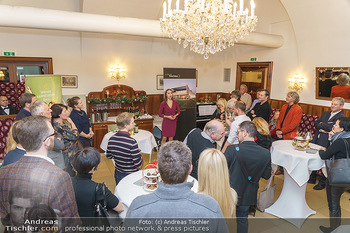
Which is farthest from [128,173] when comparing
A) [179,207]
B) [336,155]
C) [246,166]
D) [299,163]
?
[336,155]

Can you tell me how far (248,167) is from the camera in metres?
2.63

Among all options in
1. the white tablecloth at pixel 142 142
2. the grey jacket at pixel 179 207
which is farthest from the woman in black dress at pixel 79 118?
the grey jacket at pixel 179 207

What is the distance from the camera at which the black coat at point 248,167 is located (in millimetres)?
2621

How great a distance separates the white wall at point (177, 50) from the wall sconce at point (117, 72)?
175 millimetres

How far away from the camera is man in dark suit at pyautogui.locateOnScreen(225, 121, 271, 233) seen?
2.62 meters

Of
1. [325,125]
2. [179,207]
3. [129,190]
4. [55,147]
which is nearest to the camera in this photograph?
[179,207]

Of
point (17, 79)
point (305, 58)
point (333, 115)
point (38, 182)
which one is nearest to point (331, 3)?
point (305, 58)

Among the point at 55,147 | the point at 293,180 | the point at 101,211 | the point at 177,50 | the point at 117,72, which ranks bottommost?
the point at 293,180

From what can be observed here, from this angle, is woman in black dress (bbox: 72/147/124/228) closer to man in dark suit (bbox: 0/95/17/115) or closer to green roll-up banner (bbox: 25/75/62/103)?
green roll-up banner (bbox: 25/75/62/103)

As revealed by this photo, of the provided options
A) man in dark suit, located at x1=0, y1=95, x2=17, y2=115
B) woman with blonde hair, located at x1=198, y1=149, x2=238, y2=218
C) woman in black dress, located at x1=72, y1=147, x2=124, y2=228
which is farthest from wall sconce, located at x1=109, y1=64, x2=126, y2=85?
woman with blonde hair, located at x1=198, y1=149, x2=238, y2=218

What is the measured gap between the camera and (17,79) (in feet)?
22.8

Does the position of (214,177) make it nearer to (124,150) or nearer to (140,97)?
(124,150)

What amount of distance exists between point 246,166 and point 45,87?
15.1ft

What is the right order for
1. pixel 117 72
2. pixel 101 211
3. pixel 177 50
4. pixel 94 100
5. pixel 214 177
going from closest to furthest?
pixel 214 177 < pixel 101 211 < pixel 94 100 < pixel 117 72 < pixel 177 50
